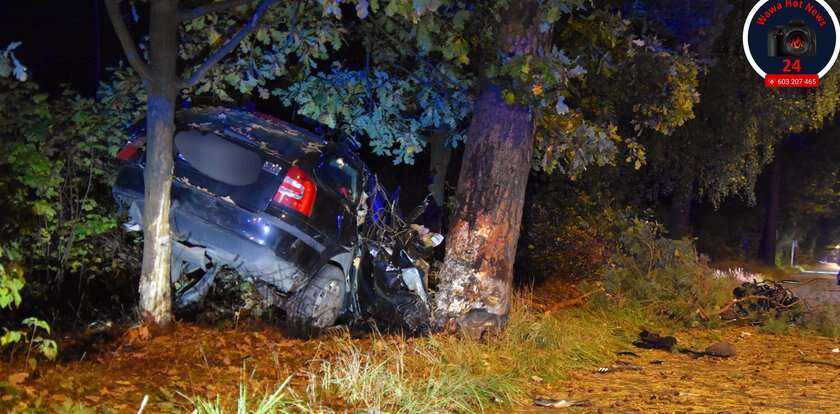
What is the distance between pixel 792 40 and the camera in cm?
1045

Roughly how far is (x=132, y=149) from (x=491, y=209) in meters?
3.44

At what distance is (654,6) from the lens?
40.9ft

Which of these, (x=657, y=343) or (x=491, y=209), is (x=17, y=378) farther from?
(x=657, y=343)

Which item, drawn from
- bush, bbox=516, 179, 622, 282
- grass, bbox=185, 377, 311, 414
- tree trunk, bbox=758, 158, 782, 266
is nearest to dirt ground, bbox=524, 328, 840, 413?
grass, bbox=185, 377, 311, 414

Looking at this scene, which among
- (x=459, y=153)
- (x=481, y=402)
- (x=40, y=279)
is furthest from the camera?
(x=459, y=153)

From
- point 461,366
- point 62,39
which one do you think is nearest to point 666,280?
point 461,366

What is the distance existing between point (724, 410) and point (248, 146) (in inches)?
174

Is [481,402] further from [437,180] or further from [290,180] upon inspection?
[437,180]

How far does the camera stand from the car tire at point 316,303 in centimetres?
774

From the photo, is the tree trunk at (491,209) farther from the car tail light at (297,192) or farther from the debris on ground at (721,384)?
the car tail light at (297,192)

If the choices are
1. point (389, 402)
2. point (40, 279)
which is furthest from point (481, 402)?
point (40, 279)

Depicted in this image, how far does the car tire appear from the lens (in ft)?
25.4

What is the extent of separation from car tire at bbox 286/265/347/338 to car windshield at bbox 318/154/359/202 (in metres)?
0.74

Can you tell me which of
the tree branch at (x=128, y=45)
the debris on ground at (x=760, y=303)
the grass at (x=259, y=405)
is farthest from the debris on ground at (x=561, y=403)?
the debris on ground at (x=760, y=303)
